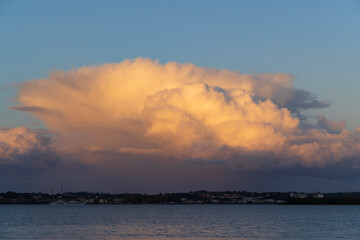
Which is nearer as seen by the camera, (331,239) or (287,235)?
(331,239)

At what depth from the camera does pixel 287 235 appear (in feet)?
299

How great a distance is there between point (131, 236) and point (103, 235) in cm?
622

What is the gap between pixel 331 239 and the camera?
84.3m

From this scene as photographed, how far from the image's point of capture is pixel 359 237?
87062 mm

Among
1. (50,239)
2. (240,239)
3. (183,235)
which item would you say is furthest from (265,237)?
(50,239)

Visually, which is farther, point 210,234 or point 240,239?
point 210,234

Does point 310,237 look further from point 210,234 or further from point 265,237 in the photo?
point 210,234

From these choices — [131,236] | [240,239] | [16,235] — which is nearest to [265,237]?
[240,239]

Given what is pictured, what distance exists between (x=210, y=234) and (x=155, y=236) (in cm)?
1112

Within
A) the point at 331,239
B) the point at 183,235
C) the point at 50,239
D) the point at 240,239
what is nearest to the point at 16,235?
the point at 50,239

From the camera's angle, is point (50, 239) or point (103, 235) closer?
point (50, 239)

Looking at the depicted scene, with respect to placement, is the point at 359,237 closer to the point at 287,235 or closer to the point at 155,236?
the point at 287,235

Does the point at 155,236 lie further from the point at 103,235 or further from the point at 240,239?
the point at 240,239

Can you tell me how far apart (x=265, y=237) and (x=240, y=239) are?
7026 mm
